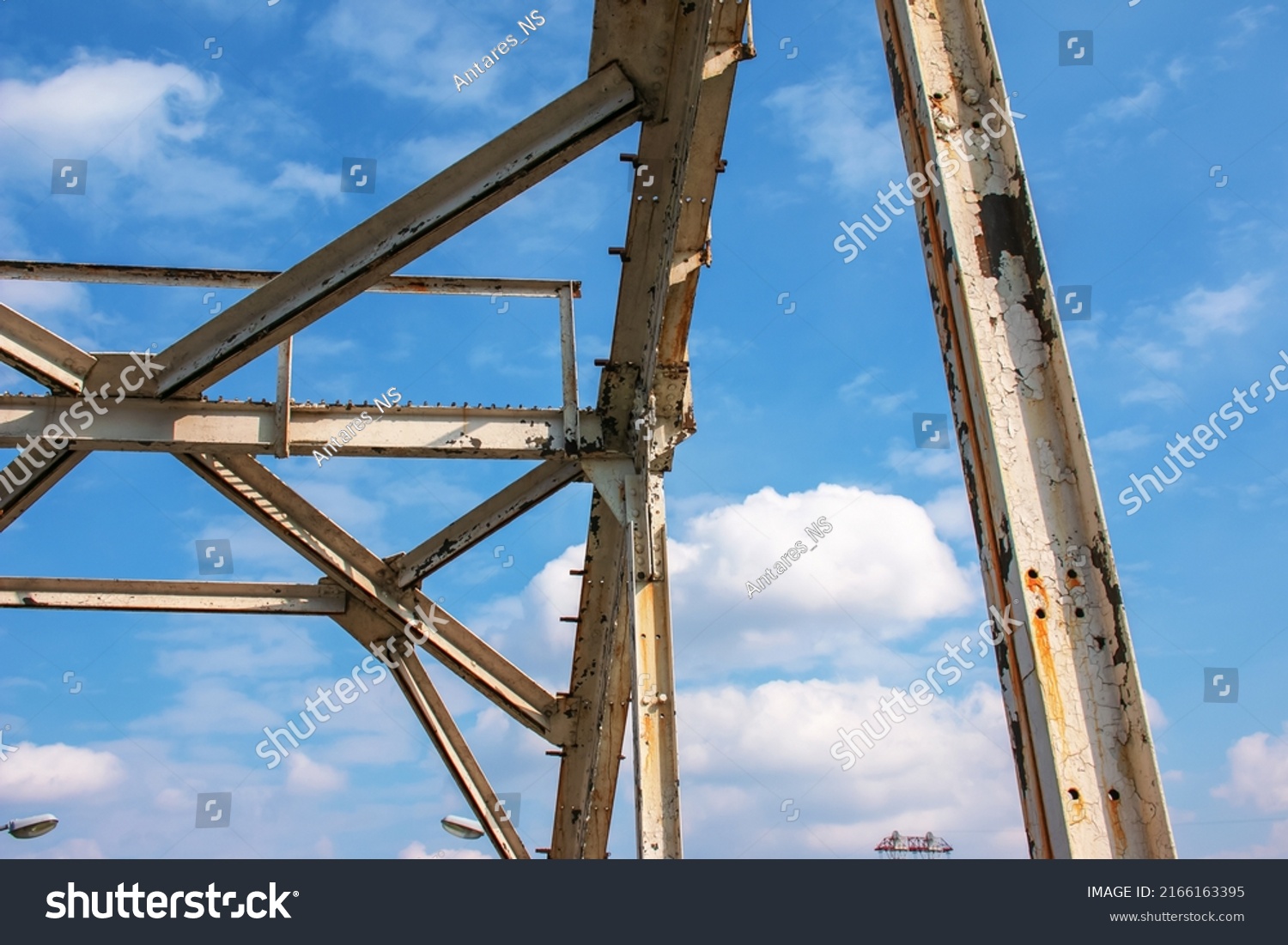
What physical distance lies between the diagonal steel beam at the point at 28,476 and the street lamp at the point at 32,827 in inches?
136

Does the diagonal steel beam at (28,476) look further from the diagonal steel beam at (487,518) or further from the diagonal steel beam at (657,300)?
the diagonal steel beam at (657,300)

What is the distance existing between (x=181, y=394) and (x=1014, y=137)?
5.68 metres

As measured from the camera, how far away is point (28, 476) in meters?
7.36

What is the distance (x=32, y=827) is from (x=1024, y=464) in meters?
9.81

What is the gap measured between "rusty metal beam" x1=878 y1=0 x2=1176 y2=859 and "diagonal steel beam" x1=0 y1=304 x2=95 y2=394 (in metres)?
5.81

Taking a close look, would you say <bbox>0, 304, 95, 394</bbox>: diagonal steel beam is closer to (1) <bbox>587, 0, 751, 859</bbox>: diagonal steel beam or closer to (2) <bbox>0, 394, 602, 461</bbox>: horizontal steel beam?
(2) <bbox>0, 394, 602, 461</bbox>: horizontal steel beam

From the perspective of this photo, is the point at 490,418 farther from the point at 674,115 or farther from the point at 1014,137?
the point at 1014,137

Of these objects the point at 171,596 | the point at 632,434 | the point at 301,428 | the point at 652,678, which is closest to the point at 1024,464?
the point at 652,678

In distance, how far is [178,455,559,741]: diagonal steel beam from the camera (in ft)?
27.3

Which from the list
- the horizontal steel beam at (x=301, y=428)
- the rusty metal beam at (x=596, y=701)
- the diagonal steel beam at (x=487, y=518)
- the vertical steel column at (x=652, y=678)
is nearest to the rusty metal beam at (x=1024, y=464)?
the vertical steel column at (x=652, y=678)

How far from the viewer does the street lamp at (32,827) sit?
9.59 m

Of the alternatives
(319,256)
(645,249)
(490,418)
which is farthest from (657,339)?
(319,256)

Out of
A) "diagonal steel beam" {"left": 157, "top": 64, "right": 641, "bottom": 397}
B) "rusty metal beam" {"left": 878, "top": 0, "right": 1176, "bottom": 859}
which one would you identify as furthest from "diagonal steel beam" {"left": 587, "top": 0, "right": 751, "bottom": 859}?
"rusty metal beam" {"left": 878, "top": 0, "right": 1176, "bottom": 859}

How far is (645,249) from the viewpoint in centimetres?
694
